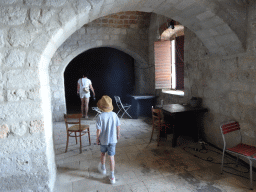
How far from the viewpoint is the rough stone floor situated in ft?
7.52

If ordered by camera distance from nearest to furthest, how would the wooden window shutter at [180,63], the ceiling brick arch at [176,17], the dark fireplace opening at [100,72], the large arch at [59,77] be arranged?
1. the ceiling brick arch at [176,17]
2. the wooden window shutter at [180,63]
3. the large arch at [59,77]
4. the dark fireplace opening at [100,72]

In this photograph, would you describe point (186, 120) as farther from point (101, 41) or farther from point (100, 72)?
point (100, 72)

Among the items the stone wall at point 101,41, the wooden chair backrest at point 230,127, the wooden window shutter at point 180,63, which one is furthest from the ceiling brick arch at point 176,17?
the stone wall at point 101,41

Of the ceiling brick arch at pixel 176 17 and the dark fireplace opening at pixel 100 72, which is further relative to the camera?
the dark fireplace opening at pixel 100 72

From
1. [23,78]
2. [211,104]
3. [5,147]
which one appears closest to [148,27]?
[211,104]

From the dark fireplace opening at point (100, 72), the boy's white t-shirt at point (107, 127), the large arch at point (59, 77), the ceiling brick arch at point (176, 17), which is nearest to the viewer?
the ceiling brick arch at point (176, 17)

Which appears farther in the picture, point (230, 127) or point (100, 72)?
point (100, 72)

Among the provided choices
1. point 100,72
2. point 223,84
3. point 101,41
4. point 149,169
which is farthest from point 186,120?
point 100,72

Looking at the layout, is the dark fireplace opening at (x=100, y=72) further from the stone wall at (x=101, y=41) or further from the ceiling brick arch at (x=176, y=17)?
the ceiling brick arch at (x=176, y=17)

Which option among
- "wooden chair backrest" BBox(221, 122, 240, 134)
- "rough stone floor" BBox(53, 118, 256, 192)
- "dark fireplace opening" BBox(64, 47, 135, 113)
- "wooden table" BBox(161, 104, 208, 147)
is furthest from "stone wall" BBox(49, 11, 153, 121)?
"wooden chair backrest" BBox(221, 122, 240, 134)

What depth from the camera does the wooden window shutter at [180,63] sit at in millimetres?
4781

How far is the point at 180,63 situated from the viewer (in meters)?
4.88

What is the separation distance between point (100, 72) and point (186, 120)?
7.08 meters

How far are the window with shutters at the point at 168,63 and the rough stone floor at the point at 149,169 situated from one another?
5.51 feet
